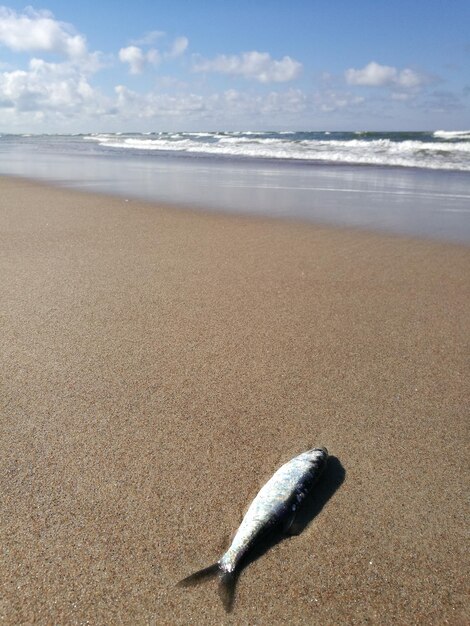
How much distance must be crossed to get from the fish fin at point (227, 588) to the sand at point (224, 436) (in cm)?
3

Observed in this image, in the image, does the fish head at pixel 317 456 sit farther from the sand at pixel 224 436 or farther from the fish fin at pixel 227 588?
the fish fin at pixel 227 588

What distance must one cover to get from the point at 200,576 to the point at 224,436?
78 centimetres

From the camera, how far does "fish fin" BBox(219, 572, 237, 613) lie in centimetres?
155

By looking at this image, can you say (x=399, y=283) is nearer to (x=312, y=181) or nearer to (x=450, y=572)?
(x=450, y=572)

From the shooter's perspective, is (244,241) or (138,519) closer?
(138,519)

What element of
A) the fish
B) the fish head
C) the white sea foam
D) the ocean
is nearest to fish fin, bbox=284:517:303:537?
the fish

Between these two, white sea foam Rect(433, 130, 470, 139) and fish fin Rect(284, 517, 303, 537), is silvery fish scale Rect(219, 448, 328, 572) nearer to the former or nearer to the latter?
fish fin Rect(284, 517, 303, 537)

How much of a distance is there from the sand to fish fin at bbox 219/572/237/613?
0.03 metres

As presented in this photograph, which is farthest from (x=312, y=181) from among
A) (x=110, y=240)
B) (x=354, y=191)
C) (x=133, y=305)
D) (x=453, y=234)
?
(x=133, y=305)

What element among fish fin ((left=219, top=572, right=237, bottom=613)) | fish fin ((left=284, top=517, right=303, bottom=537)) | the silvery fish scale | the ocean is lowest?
fish fin ((left=219, top=572, right=237, bottom=613))

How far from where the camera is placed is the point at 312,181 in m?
12.1

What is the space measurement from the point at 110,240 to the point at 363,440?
4.40 meters

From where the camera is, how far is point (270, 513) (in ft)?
A: 5.97

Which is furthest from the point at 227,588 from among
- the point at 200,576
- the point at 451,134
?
the point at 451,134
